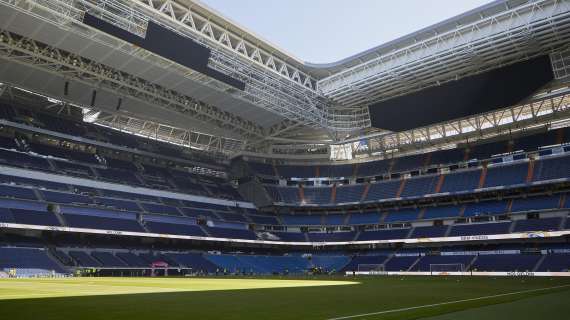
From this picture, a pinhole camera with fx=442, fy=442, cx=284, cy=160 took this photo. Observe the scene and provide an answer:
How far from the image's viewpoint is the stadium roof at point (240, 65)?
36750mm

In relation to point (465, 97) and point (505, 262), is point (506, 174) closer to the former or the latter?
point (505, 262)

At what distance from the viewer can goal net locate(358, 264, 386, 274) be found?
60787 mm

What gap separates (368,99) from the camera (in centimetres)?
5438

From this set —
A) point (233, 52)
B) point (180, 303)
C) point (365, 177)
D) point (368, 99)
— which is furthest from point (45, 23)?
point (365, 177)

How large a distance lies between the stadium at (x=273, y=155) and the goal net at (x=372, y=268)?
0.27 meters

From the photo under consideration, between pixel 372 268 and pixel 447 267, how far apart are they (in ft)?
34.0

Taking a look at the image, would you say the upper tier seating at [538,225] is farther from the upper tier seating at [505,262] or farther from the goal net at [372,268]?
the goal net at [372,268]

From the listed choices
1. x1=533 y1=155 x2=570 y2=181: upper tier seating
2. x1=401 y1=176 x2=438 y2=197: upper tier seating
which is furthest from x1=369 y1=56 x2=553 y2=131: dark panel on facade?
x1=401 y1=176 x2=438 y2=197: upper tier seating

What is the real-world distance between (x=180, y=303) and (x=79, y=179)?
145ft

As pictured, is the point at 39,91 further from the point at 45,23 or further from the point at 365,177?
the point at 365,177

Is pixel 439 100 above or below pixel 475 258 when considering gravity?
above

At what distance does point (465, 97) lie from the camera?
4691 centimetres

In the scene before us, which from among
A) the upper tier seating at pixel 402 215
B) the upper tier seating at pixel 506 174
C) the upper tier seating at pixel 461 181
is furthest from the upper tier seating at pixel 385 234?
the upper tier seating at pixel 506 174

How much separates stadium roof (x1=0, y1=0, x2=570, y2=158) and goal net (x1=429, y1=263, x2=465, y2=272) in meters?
18.3
